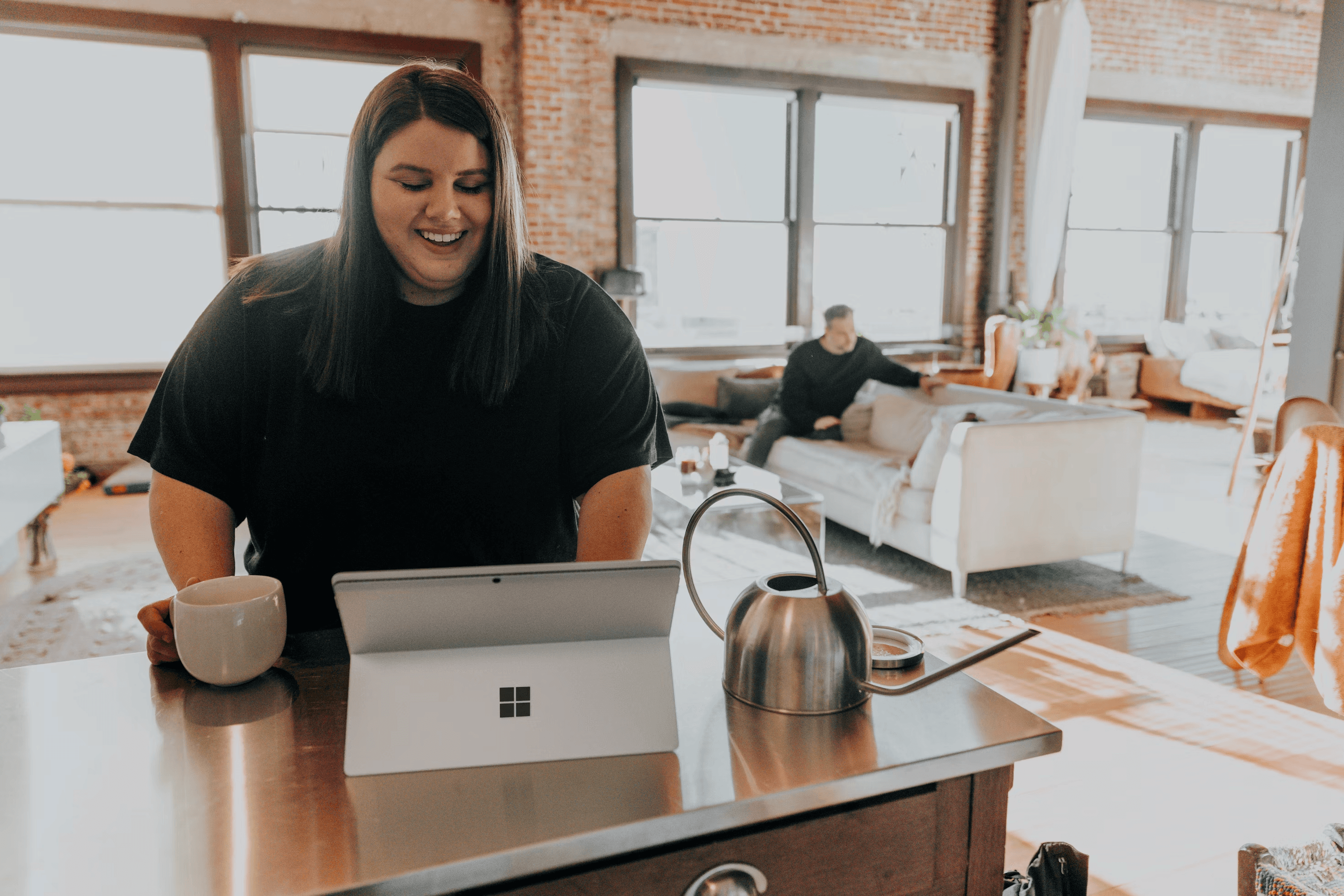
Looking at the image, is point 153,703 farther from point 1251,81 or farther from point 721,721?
point 1251,81

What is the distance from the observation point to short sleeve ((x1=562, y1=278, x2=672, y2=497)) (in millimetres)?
1348

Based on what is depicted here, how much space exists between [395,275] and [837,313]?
425 cm

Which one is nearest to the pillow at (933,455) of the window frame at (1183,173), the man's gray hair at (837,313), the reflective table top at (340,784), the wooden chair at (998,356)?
the man's gray hair at (837,313)

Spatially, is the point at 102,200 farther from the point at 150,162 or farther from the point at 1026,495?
the point at 1026,495

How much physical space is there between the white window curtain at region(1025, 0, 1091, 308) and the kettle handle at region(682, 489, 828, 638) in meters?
7.76

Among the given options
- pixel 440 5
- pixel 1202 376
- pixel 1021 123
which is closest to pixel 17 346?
pixel 440 5

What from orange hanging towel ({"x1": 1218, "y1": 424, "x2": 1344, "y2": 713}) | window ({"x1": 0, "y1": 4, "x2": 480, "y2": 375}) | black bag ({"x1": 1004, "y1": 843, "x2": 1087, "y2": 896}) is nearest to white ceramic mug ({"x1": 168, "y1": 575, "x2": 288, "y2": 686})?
black bag ({"x1": 1004, "y1": 843, "x2": 1087, "y2": 896})

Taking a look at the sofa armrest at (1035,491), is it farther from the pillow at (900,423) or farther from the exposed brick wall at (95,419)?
the exposed brick wall at (95,419)

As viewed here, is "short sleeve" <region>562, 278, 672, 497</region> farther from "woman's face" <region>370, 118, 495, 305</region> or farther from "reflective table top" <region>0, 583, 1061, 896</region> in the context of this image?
"reflective table top" <region>0, 583, 1061, 896</region>

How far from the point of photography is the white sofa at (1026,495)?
3.77 metres

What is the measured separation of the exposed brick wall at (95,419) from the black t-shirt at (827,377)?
430 cm

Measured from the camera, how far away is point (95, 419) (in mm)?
6215

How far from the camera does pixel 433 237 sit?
127 centimetres

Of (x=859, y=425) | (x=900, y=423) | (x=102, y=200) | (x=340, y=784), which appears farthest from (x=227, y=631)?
(x=102, y=200)
